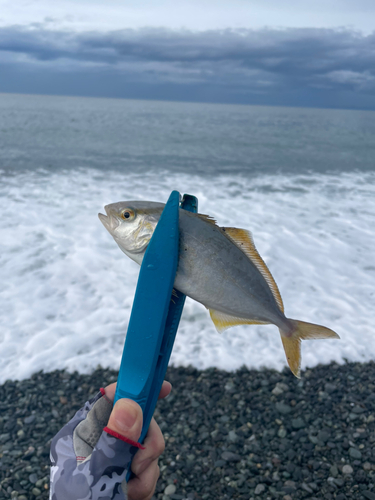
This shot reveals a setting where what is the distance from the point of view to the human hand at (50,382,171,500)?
1582mm

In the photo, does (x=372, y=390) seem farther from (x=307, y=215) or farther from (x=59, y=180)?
(x=59, y=180)

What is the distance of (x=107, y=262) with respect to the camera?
8281 millimetres

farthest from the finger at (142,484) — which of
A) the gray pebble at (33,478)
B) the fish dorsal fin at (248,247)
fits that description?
the gray pebble at (33,478)

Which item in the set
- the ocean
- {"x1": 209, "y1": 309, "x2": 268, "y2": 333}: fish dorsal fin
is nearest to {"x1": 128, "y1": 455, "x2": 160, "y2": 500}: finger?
{"x1": 209, "y1": 309, "x2": 268, "y2": 333}: fish dorsal fin

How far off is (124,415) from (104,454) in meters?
0.25

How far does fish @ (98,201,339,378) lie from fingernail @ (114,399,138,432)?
0.50 meters

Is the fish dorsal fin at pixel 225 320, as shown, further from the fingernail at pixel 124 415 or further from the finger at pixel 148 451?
the finger at pixel 148 451

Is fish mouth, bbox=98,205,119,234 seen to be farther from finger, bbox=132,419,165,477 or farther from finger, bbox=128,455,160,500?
finger, bbox=128,455,160,500

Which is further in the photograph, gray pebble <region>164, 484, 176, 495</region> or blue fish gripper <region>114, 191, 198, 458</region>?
gray pebble <region>164, 484, 176, 495</region>

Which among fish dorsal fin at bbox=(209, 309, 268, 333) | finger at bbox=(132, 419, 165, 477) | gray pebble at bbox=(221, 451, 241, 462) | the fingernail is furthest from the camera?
gray pebble at bbox=(221, 451, 241, 462)

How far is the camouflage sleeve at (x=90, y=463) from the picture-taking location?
1637mm

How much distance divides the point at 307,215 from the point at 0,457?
33.7 ft

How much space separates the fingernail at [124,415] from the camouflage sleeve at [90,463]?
2.4 inches

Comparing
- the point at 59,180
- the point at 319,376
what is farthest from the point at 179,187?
the point at 319,376
